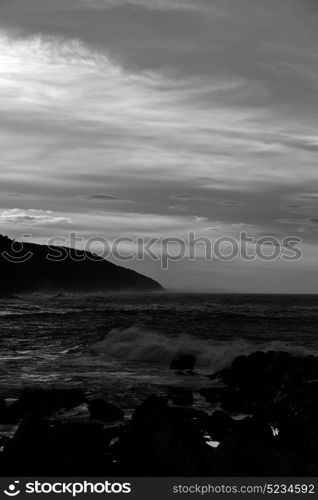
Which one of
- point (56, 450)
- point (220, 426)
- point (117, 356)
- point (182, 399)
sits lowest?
point (117, 356)

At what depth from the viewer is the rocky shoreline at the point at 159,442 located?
1030 centimetres

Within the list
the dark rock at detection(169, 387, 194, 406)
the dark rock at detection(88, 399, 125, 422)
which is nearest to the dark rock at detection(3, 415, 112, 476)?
the dark rock at detection(88, 399, 125, 422)

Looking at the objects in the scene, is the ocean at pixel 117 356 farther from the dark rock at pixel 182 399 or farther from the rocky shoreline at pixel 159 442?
the rocky shoreline at pixel 159 442

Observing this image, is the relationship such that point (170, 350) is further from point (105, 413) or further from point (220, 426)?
point (220, 426)

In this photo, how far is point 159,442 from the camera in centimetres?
1128

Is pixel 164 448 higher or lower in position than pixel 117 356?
higher

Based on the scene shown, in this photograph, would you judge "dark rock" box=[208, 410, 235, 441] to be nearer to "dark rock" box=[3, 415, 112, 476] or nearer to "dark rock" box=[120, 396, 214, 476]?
"dark rock" box=[120, 396, 214, 476]

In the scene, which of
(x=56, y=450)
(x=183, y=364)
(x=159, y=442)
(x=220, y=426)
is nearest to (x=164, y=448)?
(x=159, y=442)
